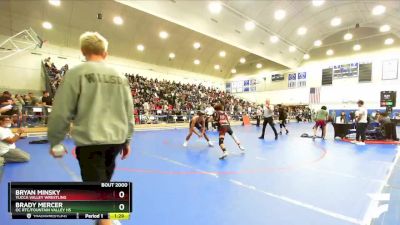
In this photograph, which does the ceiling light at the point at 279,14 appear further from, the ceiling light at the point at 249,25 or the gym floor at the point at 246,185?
the gym floor at the point at 246,185

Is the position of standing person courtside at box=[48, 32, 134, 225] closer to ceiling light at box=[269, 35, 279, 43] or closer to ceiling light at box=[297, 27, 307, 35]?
ceiling light at box=[269, 35, 279, 43]

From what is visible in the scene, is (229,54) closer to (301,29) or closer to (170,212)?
(301,29)

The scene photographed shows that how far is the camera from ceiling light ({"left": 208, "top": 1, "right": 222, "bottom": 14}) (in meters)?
14.5

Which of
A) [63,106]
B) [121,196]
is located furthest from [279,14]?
[121,196]

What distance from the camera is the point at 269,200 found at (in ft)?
11.4

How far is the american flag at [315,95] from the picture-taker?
2905cm

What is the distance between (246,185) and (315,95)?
2881 cm

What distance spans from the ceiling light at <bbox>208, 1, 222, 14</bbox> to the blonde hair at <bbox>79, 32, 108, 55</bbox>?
1414 centimetres

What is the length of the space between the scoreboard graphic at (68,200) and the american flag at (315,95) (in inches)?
1242

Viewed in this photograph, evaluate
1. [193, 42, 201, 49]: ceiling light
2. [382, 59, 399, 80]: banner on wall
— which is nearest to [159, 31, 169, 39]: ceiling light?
[193, 42, 201, 49]: ceiling light

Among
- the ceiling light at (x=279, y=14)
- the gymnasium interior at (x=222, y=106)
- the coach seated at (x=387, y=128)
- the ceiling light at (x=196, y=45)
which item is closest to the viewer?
the gymnasium interior at (x=222, y=106)

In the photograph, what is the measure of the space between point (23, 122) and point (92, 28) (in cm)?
1064

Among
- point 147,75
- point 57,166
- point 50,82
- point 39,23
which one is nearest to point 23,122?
point 50,82

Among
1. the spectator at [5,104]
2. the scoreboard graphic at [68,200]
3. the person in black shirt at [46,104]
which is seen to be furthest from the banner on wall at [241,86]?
the scoreboard graphic at [68,200]
